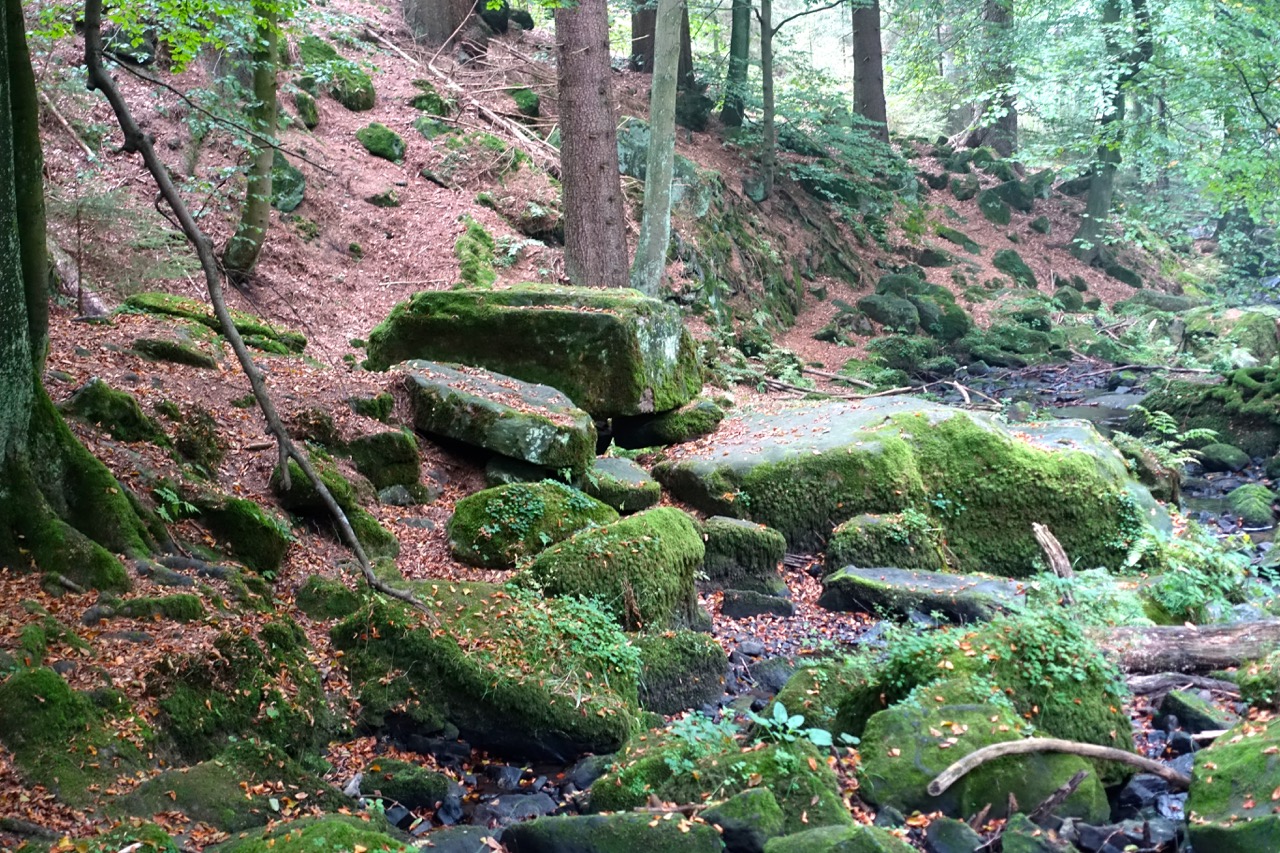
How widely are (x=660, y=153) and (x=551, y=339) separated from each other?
4922mm

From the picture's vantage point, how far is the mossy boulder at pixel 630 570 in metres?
6.69

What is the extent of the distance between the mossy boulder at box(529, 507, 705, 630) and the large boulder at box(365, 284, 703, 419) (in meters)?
2.58

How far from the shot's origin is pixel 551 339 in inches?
384

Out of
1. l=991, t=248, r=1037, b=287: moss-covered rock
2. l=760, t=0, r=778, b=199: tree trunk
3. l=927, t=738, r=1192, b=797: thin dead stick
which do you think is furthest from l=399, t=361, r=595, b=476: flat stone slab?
l=991, t=248, r=1037, b=287: moss-covered rock

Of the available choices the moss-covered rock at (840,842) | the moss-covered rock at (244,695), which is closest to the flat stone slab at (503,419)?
the moss-covered rock at (244,695)

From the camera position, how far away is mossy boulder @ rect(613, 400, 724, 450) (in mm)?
10297

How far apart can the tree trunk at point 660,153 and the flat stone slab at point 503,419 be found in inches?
210

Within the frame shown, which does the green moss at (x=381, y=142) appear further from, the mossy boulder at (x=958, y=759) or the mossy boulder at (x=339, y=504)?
the mossy boulder at (x=958, y=759)

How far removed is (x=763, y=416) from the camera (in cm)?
1111

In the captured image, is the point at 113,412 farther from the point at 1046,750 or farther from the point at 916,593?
the point at 916,593

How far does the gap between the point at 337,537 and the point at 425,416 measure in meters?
1.89

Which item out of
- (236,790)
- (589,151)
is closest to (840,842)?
(236,790)

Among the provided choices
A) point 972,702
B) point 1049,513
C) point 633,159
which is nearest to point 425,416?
point 972,702

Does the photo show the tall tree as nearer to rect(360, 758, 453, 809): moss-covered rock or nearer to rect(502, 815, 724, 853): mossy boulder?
rect(502, 815, 724, 853): mossy boulder
